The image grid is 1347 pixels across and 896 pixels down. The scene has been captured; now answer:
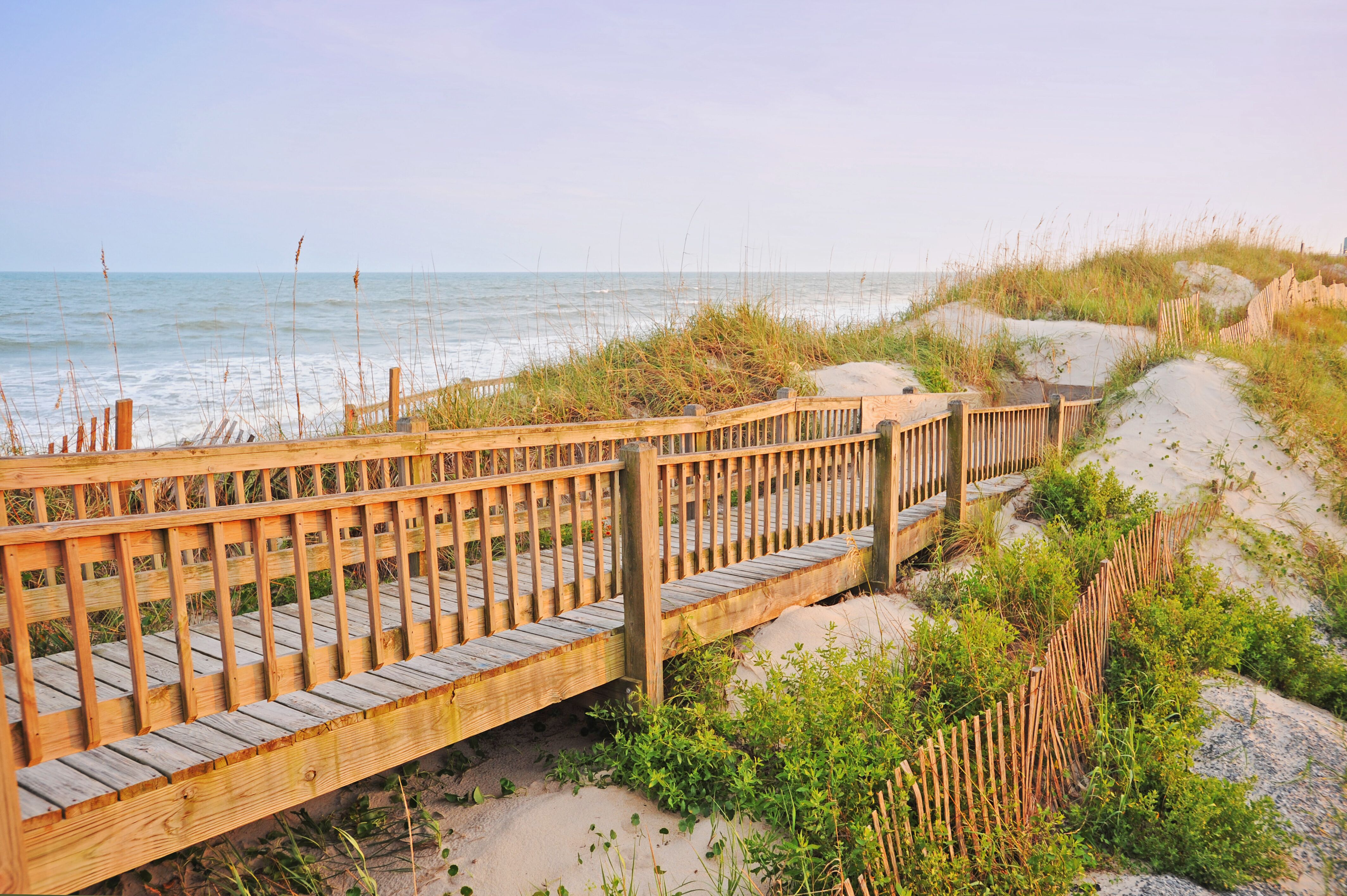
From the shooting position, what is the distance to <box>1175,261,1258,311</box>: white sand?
1764 centimetres

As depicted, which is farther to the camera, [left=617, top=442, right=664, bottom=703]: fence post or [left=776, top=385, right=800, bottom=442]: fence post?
[left=776, top=385, right=800, bottom=442]: fence post

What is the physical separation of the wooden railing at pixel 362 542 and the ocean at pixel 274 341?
4.73 ft

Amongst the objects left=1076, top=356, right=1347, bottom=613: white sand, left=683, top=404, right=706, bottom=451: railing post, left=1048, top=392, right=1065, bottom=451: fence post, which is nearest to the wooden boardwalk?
left=683, top=404, right=706, bottom=451: railing post

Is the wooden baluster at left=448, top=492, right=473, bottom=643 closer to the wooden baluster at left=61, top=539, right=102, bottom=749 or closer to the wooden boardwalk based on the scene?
the wooden boardwalk

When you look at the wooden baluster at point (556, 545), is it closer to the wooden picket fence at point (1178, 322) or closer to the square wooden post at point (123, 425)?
the square wooden post at point (123, 425)

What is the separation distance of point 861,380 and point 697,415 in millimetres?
5384

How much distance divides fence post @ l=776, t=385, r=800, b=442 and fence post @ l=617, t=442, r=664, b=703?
12.1 ft

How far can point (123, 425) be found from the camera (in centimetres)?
538

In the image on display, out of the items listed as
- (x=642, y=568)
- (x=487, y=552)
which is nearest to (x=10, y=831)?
(x=487, y=552)

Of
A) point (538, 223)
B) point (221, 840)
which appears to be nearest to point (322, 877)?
point (221, 840)

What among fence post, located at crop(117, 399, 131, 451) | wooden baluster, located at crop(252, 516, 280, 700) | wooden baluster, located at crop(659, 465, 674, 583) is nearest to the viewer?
wooden baluster, located at crop(252, 516, 280, 700)

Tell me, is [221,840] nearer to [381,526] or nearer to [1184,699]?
[381,526]

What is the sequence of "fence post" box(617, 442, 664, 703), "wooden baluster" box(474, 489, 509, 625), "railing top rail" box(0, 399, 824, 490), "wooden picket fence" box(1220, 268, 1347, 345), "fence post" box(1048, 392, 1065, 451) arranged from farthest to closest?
A: "wooden picket fence" box(1220, 268, 1347, 345) → "fence post" box(1048, 392, 1065, 451) → "fence post" box(617, 442, 664, 703) → "railing top rail" box(0, 399, 824, 490) → "wooden baluster" box(474, 489, 509, 625)

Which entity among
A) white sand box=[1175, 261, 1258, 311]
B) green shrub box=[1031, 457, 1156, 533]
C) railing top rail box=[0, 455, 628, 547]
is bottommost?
green shrub box=[1031, 457, 1156, 533]
